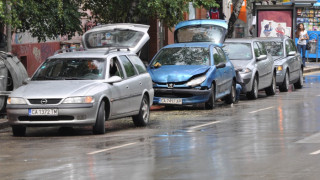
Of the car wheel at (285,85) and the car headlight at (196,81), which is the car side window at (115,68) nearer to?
the car headlight at (196,81)

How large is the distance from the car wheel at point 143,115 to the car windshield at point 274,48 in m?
11.7

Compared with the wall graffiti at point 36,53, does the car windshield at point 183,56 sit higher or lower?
higher

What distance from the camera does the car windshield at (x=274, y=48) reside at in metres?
29.3

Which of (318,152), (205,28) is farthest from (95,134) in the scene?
(205,28)

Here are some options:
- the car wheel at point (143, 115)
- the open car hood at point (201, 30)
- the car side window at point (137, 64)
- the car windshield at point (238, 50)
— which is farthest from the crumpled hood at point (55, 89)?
the open car hood at point (201, 30)

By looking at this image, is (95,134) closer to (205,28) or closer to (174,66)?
(174,66)

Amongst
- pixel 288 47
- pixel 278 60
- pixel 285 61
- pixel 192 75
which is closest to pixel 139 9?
pixel 192 75

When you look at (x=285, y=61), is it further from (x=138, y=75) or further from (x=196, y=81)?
(x=138, y=75)

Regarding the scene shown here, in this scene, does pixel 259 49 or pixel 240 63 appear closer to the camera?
pixel 240 63

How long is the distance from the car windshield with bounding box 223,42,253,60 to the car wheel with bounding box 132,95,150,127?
8229 mm

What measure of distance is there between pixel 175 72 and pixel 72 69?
4.66 metres

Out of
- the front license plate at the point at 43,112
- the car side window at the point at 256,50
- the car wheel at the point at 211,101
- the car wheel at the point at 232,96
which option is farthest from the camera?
the car side window at the point at 256,50

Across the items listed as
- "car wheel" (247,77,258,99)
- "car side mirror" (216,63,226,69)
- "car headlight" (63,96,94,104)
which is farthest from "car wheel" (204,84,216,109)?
"car headlight" (63,96,94,104)

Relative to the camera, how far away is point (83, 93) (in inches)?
620
